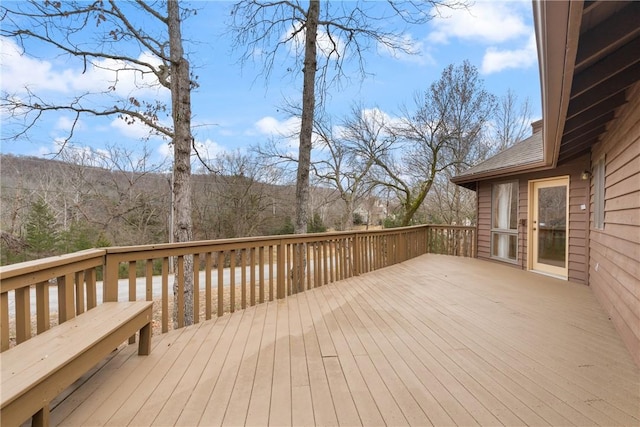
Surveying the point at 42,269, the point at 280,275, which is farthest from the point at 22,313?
the point at 280,275

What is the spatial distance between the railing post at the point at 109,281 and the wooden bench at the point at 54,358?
21 cm

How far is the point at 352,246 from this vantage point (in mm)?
5449

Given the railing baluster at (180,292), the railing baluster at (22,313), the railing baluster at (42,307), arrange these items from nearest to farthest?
the railing baluster at (22,313), the railing baluster at (42,307), the railing baluster at (180,292)

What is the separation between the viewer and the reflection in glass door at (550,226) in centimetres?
540

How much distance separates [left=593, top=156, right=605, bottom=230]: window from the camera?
3883 millimetres

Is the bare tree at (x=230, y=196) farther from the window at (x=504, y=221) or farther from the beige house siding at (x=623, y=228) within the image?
the beige house siding at (x=623, y=228)

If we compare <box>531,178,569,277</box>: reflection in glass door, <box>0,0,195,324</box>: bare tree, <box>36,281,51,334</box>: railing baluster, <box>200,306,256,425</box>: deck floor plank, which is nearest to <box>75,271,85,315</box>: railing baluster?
<box>36,281,51,334</box>: railing baluster

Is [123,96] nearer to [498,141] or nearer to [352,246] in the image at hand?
[352,246]

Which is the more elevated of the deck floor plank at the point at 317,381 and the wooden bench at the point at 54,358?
the wooden bench at the point at 54,358

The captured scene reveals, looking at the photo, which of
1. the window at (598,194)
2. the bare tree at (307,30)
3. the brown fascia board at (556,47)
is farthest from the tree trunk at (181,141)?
the window at (598,194)

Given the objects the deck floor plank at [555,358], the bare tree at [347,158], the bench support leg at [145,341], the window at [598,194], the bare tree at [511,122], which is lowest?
the deck floor plank at [555,358]

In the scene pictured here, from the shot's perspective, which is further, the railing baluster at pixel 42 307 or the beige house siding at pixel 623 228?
the beige house siding at pixel 623 228

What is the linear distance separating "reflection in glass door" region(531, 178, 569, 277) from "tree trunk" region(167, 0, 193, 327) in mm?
6404

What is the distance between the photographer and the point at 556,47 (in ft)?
4.49
